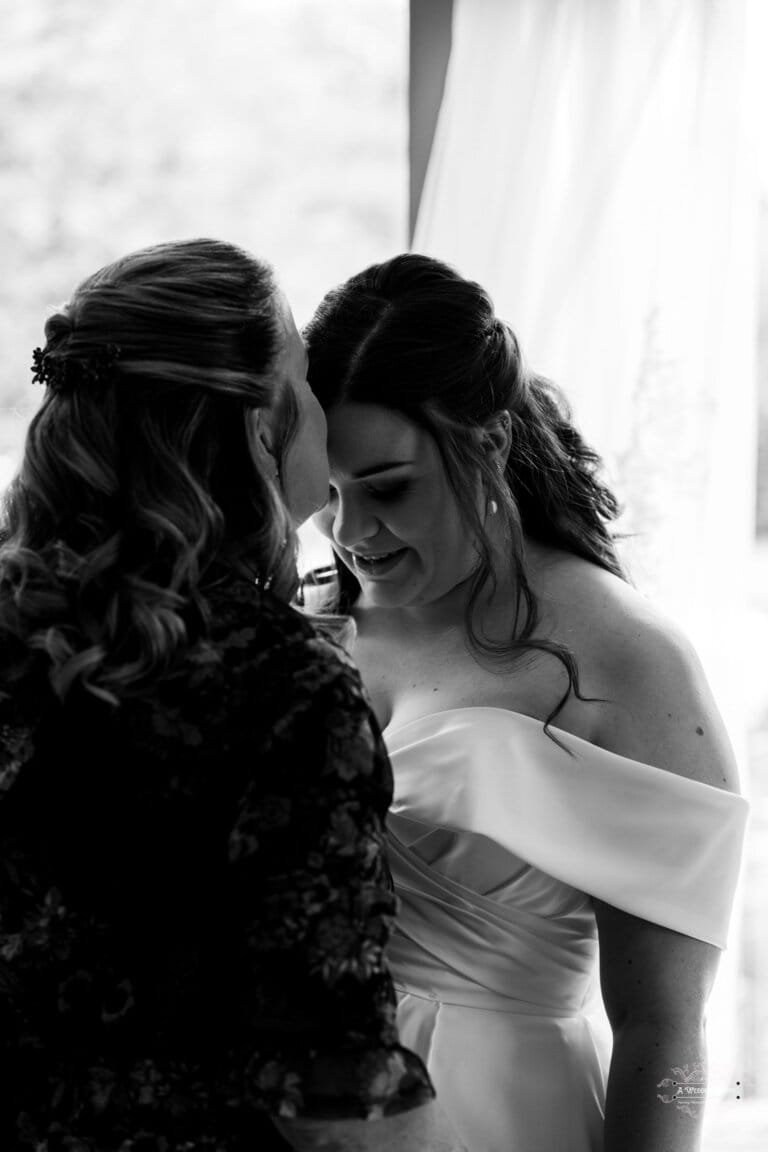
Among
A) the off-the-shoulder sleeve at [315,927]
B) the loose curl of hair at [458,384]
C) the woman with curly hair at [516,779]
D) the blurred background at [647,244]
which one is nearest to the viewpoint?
the off-the-shoulder sleeve at [315,927]

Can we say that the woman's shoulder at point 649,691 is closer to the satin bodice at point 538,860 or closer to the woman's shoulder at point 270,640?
the satin bodice at point 538,860

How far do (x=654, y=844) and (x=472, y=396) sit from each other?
0.57m

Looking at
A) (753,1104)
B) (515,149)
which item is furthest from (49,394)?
(753,1104)

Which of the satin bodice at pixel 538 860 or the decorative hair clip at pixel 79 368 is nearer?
the decorative hair clip at pixel 79 368

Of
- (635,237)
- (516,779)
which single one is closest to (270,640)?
(516,779)

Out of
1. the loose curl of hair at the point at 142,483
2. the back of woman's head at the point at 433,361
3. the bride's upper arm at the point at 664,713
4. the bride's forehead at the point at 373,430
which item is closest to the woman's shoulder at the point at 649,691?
the bride's upper arm at the point at 664,713

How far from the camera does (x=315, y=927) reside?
89 cm

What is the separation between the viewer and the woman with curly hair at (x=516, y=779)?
136cm

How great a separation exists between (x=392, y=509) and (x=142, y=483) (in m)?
0.58

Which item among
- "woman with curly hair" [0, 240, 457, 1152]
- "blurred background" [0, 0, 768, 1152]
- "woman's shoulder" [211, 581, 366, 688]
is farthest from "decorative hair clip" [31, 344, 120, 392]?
"blurred background" [0, 0, 768, 1152]

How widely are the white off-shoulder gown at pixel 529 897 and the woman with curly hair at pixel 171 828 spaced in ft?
1.51

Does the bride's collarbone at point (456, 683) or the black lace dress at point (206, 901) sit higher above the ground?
the black lace dress at point (206, 901)

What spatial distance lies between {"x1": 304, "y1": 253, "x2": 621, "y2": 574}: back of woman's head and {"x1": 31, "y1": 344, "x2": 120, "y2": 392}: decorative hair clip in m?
0.51

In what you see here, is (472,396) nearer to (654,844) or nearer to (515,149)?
(654,844)
